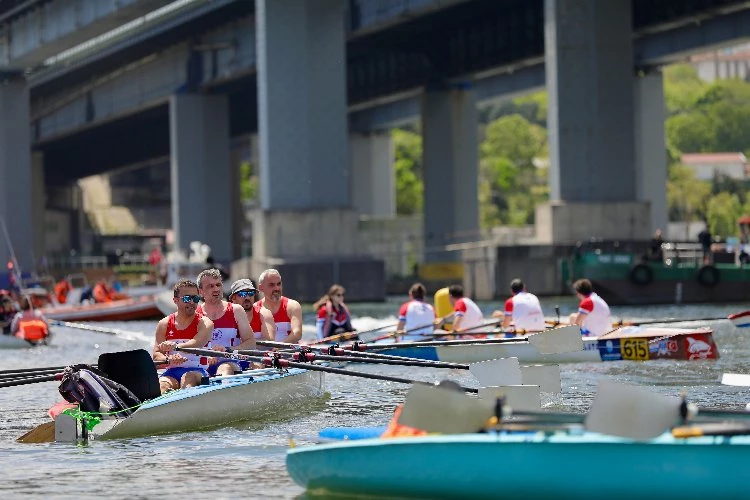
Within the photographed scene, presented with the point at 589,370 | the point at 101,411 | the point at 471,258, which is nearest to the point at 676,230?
the point at 471,258

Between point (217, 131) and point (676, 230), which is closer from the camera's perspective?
point (217, 131)

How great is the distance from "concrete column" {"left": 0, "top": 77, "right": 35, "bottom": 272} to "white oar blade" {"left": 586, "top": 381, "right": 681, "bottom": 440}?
234ft

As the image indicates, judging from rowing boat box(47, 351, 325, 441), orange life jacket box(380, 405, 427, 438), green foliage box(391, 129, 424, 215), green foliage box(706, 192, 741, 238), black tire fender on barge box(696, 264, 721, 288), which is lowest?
rowing boat box(47, 351, 325, 441)

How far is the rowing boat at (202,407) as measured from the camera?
18047mm

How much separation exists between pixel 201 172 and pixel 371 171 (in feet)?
102

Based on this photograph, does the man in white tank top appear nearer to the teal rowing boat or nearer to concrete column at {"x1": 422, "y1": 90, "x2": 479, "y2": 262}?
the teal rowing boat

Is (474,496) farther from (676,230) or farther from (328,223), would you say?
(676,230)

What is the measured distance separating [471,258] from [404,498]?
54230 millimetres

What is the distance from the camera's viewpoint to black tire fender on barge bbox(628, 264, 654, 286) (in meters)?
57.9

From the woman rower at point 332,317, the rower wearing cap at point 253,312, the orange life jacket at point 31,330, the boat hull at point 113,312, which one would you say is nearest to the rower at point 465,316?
the woman rower at point 332,317

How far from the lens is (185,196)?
290ft

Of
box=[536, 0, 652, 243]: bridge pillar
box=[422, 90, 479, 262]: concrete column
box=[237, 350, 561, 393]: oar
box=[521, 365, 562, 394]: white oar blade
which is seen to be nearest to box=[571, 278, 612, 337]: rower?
box=[237, 350, 561, 393]: oar

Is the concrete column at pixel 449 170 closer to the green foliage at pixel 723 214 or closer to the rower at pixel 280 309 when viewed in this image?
the green foliage at pixel 723 214

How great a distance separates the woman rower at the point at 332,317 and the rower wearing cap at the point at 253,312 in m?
7.47
